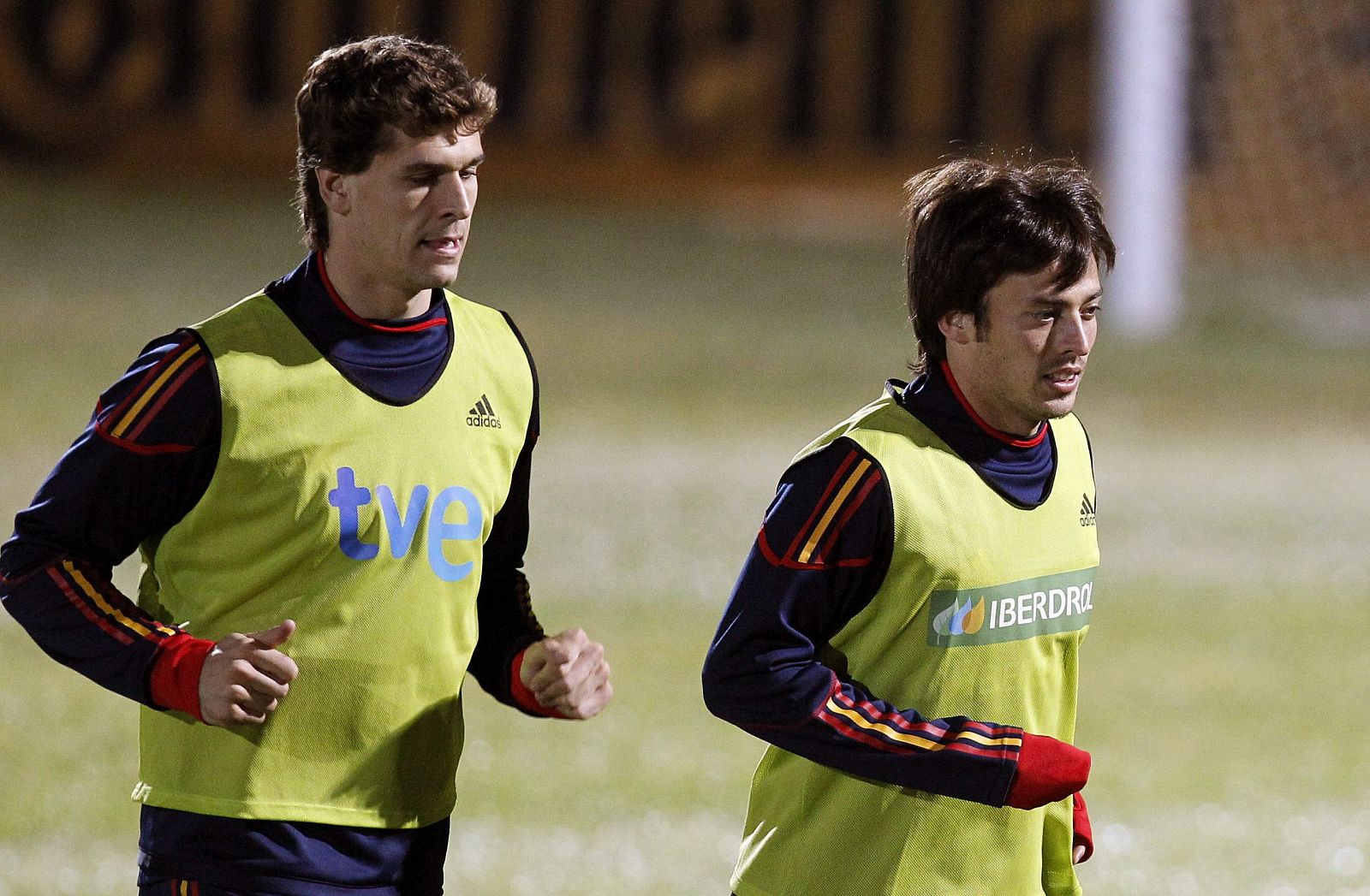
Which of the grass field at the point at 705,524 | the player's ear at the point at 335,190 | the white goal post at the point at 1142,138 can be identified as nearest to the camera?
the player's ear at the point at 335,190

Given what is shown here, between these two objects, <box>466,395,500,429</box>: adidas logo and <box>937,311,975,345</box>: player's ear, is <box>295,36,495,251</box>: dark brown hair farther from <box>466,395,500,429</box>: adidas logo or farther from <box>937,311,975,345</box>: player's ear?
<box>937,311,975,345</box>: player's ear

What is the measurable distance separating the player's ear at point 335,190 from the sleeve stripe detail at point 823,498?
2.22 feet

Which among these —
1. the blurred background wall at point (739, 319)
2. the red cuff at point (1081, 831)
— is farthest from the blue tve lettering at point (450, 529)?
the blurred background wall at point (739, 319)

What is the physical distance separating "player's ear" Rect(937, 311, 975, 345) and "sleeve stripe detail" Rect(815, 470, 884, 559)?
0.64 ft

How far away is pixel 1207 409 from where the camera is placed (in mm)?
→ 11242

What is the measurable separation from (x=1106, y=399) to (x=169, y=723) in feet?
31.4

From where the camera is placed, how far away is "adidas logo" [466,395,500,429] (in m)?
2.35

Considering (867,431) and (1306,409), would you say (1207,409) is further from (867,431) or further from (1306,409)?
(867,431)

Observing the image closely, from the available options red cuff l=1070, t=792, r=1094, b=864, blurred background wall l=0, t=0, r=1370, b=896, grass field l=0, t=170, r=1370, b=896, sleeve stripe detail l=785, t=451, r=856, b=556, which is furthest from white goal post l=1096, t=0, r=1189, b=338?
sleeve stripe detail l=785, t=451, r=856, b=556

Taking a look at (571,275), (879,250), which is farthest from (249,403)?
(879,250)

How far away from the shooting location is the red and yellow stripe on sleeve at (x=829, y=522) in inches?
80.7

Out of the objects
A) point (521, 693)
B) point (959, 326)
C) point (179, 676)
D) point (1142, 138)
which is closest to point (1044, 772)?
point (959, 326)

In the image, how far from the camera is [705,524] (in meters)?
8.80

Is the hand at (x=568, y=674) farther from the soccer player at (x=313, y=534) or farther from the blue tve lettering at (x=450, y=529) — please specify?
the blue tve lettering at (x=450, y=529)
